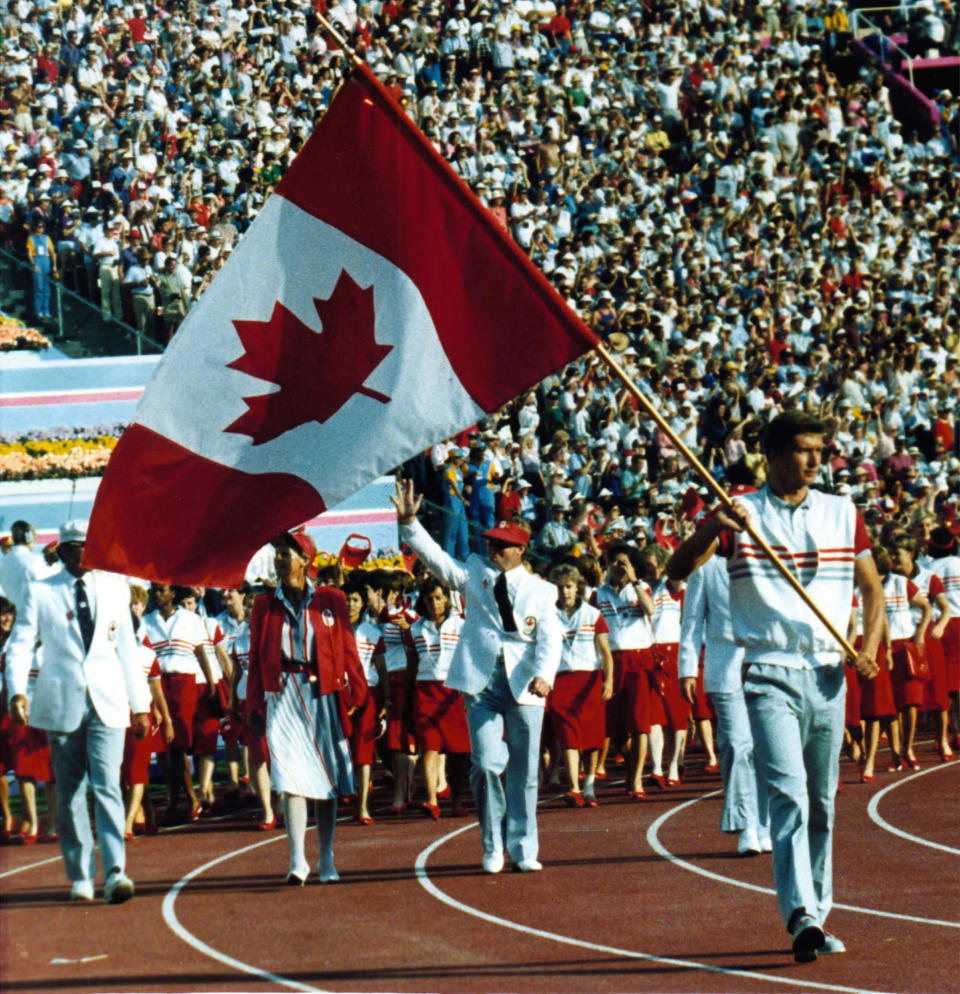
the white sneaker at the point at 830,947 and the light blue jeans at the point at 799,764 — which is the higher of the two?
the light blue jeans at the point at 799,764

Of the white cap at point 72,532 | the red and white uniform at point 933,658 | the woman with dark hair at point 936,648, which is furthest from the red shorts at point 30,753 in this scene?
Answer: the red and white uniform at point 933,658

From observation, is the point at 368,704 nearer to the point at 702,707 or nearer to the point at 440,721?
the point at 440,721

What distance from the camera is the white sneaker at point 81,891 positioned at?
713 cm

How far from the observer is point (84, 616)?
27.4ft

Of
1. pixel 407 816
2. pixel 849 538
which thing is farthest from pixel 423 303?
pixel 407 816

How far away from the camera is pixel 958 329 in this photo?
89.0 ft

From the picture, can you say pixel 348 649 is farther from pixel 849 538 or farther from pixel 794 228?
pixel 794 228

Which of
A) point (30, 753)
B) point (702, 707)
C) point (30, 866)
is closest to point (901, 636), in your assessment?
point (702, 707)

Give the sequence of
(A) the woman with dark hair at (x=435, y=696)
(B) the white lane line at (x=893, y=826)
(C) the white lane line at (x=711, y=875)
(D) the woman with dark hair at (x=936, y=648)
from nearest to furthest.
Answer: (C) the white lane line at (x=711, y=875) < (B) the white lane line at (x=893, y=826) < (A) the woman with dark hair at (x=435, y=696) < (D) the woman with dark hair at (x=936, y=648)

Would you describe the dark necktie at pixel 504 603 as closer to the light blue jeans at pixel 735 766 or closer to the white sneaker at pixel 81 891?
the light blue jeans at pixel 735 766

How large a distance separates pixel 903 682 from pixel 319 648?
257 inches

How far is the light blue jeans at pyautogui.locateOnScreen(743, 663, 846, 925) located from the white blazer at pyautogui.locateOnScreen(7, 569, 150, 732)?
2603mm

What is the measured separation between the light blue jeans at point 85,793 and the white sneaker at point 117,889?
3 centimetres

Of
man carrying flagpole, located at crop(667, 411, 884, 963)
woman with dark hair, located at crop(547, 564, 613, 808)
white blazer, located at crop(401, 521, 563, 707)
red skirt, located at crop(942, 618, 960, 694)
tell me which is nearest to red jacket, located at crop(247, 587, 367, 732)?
white blazer, located at crop(401, 521, 563, 707)
